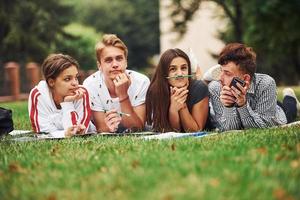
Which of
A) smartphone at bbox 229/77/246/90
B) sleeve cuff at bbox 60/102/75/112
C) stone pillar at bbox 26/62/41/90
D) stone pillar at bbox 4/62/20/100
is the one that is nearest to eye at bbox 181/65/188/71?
smartphone at bbox 229/77/246/90

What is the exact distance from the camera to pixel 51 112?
855 centimetres

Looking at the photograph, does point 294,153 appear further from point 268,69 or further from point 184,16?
point 268,69

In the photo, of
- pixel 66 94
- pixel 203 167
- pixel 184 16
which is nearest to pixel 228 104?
pixel 66 94

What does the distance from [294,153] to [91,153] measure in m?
1.95

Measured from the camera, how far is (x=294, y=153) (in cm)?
533

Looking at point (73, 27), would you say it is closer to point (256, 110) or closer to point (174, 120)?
point (174, 120)

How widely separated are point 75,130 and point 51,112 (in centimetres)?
61

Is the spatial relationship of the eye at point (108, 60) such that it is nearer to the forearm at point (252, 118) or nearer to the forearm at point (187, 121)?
the forearm at point (187, 121)

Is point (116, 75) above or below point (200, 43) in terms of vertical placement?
below

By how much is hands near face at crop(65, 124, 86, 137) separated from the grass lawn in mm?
1210

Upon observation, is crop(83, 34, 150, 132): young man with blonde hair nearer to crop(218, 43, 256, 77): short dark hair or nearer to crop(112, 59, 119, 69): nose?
crop(112, 59, 119, 69): nose

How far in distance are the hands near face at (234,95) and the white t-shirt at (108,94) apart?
1.36 metres

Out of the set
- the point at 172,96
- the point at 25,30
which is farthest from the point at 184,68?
the point at 25,30

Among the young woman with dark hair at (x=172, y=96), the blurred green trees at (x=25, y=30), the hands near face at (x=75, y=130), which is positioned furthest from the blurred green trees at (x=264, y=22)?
the hands near face at (x=75, y=130)
